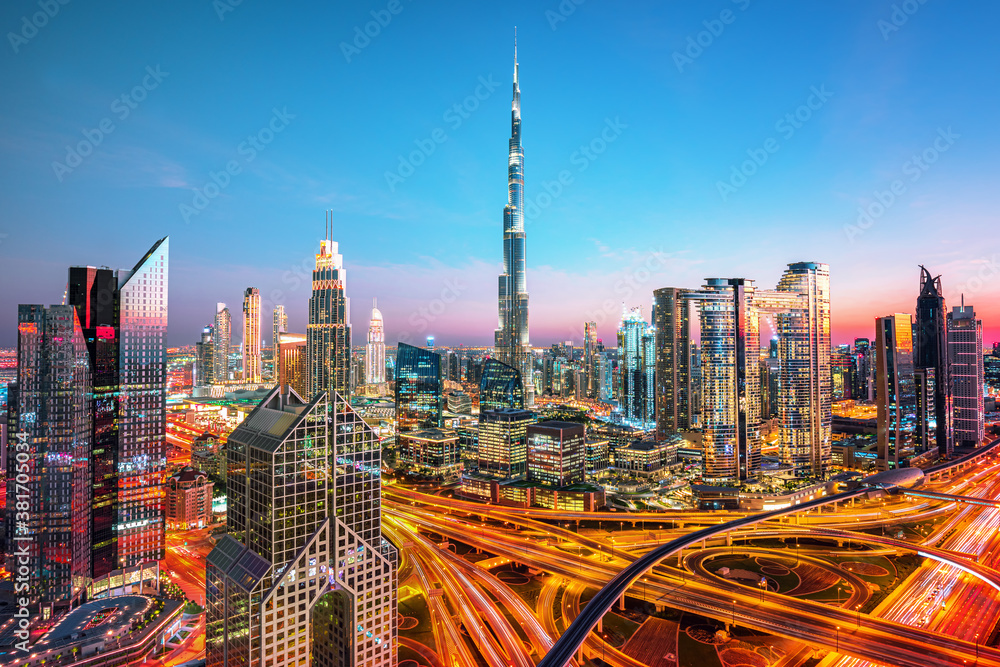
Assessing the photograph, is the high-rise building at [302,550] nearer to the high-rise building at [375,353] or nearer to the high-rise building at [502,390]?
the high-rise building at [502,390]

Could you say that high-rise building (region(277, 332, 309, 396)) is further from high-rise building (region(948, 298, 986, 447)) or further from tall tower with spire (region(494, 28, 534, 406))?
high-rise building (region(948, 298, 986, 447))

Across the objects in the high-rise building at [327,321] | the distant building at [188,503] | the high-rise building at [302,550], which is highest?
the high-rise building at [327,321]

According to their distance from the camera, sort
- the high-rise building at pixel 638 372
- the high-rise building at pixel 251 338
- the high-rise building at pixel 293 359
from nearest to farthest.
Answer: the high-rise building at pixel 293 359, the high-rise building at pixel 638 372, the high-rise building at pixel 251 338

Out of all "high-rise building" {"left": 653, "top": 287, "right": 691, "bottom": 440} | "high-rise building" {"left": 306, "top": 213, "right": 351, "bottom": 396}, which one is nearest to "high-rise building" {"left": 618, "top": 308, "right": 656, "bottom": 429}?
"high-rise building" {"left": 653, "top": 287, "right": 691, "bottom": 440}

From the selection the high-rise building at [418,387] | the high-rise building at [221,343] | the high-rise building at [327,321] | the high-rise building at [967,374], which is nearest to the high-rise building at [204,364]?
the high-rise building at [221,343]

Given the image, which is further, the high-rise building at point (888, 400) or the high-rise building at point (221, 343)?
the high-rise building at point (221, 343)

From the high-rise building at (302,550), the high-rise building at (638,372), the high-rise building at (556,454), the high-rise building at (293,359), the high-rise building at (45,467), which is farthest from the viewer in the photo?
the high-rise building at (638,372)

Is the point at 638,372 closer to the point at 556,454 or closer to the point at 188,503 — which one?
the point at 556,454
